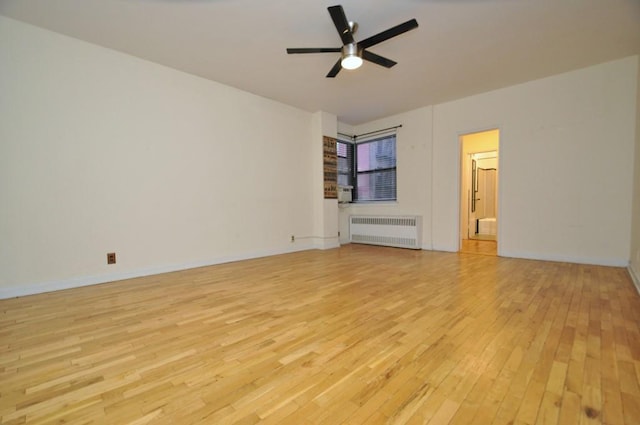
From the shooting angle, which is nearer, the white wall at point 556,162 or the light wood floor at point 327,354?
the light wood floor at point 327,354

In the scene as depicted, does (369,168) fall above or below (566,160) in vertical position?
above

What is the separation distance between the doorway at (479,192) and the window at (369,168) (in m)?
1.47

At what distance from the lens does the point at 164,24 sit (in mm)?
2602

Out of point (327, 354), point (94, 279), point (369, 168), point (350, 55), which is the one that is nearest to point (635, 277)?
point (327, 354)

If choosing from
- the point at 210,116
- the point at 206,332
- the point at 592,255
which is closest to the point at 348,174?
the point at 210,116

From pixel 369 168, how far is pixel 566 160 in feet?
10.9

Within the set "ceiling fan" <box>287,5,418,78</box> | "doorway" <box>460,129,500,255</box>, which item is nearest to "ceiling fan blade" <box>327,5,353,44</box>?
"ceiling fan" <box>287,5,418,78</box>

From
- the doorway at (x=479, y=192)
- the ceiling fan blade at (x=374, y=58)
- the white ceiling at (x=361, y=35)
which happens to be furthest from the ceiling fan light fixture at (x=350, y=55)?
the doorway at (x=479, y=192)

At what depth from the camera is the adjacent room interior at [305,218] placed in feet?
4.03

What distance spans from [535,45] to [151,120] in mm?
4611

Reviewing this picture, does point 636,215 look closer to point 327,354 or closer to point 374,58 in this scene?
point 374,58

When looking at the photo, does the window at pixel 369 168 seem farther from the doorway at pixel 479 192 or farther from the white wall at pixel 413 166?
the doorway at pixel 479 192

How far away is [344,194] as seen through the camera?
19.6ft

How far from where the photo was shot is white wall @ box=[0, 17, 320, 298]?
2.56 metres
